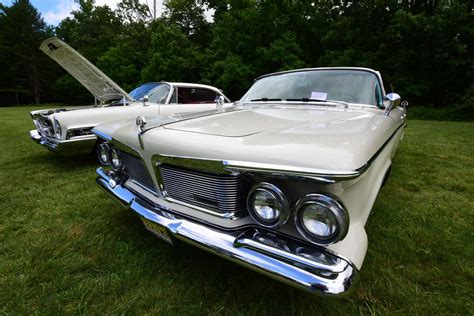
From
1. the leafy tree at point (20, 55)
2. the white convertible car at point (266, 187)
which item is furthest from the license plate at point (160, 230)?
the leafy tree at point (20, 55)

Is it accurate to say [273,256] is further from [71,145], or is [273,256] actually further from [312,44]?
[312,44]

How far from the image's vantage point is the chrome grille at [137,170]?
174cm

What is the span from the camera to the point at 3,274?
66.5 inches

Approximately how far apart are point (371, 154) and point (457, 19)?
14.5m

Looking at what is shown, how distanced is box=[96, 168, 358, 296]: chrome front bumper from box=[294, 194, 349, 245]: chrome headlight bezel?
7 centimetres

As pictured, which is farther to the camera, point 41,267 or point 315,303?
point 41,267

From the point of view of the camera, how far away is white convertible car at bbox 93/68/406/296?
1047 millimetres

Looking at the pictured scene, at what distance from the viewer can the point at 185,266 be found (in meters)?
1.73

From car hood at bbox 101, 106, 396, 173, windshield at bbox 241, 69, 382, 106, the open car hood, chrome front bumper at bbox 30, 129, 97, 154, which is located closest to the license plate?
car hood at bbox 101, 106, 396, 173

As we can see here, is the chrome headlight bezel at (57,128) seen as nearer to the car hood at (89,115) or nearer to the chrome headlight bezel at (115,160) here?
the car hood at (89,115)

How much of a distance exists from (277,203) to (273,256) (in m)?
0.23

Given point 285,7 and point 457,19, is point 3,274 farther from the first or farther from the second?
point 285,7

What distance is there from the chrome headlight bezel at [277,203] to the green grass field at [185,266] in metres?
0.54

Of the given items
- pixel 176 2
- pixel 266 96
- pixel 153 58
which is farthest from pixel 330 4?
pixel 266 96
